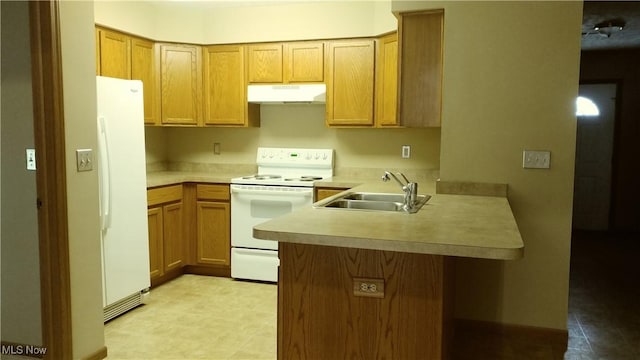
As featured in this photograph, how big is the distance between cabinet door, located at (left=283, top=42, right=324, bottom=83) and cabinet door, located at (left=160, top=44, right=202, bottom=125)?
0.87 metres

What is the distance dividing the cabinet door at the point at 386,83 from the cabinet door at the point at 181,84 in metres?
1.70

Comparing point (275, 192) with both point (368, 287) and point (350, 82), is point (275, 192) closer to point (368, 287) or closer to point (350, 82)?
point (350, 82)

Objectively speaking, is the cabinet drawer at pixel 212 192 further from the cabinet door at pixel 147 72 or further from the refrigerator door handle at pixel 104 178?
the refrigerator door handle at pixel 104 178

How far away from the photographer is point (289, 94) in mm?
4523

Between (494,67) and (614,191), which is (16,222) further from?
(614,191)

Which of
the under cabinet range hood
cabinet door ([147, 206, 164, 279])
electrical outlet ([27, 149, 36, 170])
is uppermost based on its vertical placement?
the under cabinet range hood

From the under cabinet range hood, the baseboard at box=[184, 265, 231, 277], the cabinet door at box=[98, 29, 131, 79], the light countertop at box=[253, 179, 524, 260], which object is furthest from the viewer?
the baseboard at box=[184, 265, 231, 277]

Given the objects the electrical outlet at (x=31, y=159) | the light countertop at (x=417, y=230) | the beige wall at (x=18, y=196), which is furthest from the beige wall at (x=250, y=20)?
the light countertop at (x=417, y=230)

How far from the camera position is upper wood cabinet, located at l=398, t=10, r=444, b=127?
334 centimetres

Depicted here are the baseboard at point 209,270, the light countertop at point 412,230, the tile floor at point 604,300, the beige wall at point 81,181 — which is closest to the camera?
the light countertop at point 412,230

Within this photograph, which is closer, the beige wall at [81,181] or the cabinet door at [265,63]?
the beige wall at [81,181]

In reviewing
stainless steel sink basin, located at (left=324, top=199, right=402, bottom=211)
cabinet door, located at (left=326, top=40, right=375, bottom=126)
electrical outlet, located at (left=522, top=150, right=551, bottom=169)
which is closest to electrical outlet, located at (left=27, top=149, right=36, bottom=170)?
stainless steel sink basin, located at (left=324, top=199, right=402, bottom=211)

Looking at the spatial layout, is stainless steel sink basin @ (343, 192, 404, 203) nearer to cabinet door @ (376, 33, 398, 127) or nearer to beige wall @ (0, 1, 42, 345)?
cabinet door @ (376, 33, 398, 127)

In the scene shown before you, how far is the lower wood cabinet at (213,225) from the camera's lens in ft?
14.9
